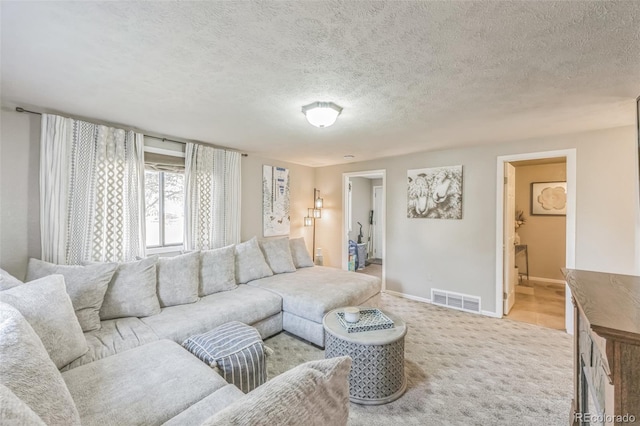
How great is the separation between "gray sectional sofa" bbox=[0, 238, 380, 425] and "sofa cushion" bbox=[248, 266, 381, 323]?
0.6 inches

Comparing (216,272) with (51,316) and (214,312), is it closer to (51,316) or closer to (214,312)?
(214,312)

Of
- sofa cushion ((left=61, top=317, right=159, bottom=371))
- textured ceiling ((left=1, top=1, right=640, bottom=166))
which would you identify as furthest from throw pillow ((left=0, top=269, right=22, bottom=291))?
textured ceiling ((left=1, top=1, right=640, bottom=166))

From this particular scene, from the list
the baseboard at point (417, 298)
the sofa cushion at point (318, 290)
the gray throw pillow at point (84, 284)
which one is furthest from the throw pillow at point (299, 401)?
the baseboard at point (417, 298)

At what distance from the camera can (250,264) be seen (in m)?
3.56

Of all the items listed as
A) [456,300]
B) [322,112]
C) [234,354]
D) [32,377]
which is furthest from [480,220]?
[32,377]

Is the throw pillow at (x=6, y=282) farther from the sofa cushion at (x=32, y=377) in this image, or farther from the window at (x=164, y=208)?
→ the window at (x=164, y=208)

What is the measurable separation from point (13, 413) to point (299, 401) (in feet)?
2.07

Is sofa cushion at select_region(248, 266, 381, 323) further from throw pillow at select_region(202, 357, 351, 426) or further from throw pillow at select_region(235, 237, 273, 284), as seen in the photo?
throw pillow at select_region(202, 357, 351, 426)

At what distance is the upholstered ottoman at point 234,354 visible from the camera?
1.73 meters

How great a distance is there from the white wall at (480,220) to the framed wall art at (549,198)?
8.47 feet

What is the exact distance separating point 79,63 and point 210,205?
7.28 ft

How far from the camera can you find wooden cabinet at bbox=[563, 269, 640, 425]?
2.51ft

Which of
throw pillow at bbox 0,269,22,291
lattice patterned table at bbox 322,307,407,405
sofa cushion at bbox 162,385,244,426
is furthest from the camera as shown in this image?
lattice patterned table at bbox 322,307,407,405

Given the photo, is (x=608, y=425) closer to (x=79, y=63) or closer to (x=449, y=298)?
(x=79, y=63)
